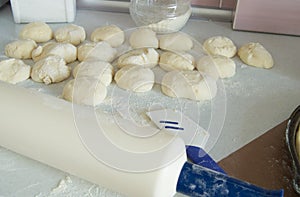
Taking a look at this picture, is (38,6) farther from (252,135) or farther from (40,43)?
(252,135)

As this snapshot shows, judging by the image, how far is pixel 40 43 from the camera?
0.92 meters

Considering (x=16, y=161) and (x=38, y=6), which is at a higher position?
(x=38, y=6)

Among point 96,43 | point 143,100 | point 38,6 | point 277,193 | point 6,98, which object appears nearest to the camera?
point 277,193

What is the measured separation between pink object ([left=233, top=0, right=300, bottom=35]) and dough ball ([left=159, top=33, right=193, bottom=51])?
0.18m

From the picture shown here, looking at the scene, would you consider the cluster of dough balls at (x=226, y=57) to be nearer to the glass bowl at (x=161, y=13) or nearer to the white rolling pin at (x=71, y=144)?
the glass bowl at (x=161, y=13)

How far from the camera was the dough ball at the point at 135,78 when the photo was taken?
0.75 m

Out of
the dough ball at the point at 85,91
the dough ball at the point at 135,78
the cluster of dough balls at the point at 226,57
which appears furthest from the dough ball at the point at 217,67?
the dough ball at the point at 85,91

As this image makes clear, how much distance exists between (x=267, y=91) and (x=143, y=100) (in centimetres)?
26

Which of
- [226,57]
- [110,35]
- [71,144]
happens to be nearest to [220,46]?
[226,57]

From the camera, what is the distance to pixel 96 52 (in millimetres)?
834

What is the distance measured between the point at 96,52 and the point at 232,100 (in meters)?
0.31

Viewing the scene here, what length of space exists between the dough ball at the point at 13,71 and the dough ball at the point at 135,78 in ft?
0.62

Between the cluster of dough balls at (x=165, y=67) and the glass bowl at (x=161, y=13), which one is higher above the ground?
the glass bowl at (x=161, y=13)

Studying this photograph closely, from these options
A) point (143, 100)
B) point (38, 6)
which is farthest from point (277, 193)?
point (38, 6)
